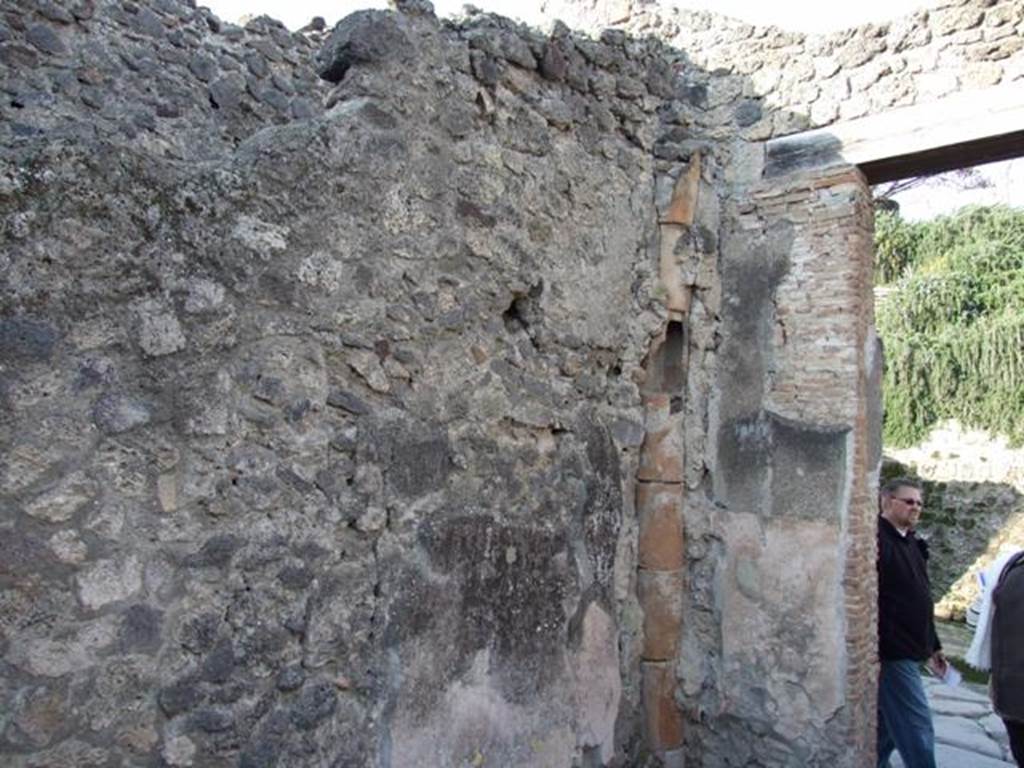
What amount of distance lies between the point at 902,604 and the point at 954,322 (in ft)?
41.5

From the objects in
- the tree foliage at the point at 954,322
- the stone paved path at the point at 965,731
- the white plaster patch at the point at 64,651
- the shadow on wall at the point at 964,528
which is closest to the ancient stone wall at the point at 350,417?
the white plaster patch at the point at 64,651

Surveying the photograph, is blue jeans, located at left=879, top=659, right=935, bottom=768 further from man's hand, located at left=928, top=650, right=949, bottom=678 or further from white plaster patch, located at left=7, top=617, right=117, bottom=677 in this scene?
white plaster patch, located at left=7, top=617, right=117, bottom=677

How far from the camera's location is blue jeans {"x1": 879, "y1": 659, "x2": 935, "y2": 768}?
3959mm

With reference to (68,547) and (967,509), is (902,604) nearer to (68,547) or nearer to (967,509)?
(68,547)

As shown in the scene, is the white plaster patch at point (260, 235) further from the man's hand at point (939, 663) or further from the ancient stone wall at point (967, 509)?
the ancient stone wall at point (967, 509)

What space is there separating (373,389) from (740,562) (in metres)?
1.94

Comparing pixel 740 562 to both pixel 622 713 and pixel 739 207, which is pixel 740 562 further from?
pixel 739 207

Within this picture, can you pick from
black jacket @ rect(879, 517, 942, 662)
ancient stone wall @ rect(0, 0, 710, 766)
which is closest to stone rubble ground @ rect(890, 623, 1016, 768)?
black jacket @ rect(879, 517, 942, 662)

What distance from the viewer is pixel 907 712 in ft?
13.1

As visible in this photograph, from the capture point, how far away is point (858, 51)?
3699 mm

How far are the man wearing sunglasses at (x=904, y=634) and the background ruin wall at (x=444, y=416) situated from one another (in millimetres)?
562

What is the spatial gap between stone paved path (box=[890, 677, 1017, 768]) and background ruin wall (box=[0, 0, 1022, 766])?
5.40ft

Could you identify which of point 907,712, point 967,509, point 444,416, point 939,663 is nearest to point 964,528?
point 967,509

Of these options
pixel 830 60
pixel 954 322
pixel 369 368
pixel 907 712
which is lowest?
pixel 907 712
